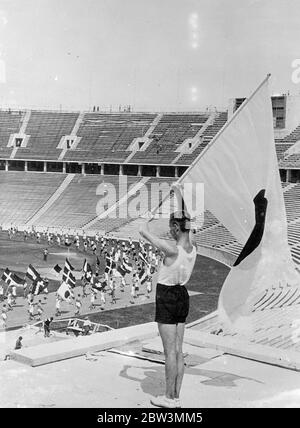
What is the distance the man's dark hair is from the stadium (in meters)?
1.24

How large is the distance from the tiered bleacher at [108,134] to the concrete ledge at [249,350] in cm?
4893

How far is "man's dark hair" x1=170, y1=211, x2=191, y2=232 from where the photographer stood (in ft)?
15.5

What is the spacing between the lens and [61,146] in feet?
194

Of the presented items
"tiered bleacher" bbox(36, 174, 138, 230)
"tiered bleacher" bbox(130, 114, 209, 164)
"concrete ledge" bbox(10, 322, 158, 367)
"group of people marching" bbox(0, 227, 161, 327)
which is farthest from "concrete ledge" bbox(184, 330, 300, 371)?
"tiered bleacher" bbox(130, 114, 209, 164)

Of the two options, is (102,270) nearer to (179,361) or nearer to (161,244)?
(179,361)

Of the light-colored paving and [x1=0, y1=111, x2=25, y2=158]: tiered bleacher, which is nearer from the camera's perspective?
the light-colored paving

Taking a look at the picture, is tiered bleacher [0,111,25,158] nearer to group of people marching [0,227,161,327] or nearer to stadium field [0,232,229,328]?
stadium field [0,232,229,328]

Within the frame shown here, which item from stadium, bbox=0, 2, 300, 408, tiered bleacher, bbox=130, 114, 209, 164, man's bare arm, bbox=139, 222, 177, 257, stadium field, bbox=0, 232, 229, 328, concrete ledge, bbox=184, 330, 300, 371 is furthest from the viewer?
tiered bleacher, bbox=130, 114, 209, 164

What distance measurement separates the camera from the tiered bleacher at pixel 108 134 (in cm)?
5659

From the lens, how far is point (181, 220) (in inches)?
186

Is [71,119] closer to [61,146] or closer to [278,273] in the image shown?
[61,146]

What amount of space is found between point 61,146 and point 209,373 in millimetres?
54928

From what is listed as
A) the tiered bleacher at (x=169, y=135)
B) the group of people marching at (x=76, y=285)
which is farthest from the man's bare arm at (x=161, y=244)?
the tiered bleacher at (x=169, y=135)

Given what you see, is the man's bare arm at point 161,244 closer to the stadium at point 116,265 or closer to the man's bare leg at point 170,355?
the man's bare leg at point 170,355
